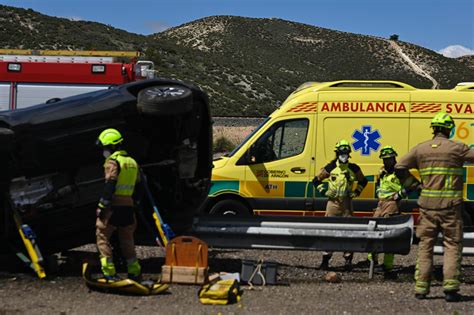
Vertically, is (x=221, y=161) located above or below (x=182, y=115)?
below

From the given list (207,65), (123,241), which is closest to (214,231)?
(123,241)

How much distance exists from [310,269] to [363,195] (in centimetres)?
232

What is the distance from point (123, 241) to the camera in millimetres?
7773

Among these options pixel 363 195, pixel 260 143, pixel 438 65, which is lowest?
pixel 363 195

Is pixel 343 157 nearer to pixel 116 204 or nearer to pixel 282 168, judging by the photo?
pixel 282 168

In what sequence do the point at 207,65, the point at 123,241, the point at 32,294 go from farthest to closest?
the point at 207,65 < the point at 123,241 < the point at 32,294

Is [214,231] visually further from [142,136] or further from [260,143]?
[260,143]

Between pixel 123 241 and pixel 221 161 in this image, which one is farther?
pixel 221 161

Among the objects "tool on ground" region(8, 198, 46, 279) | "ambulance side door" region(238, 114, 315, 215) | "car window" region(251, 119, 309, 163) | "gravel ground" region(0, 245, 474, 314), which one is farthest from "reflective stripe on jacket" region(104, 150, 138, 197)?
"car window" region(251, 119, 309, 163)

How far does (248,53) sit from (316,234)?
256ft

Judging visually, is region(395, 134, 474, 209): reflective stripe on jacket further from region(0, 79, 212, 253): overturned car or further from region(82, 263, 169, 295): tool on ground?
region(82, 263, 169, 295): tool on ground

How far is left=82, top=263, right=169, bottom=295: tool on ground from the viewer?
7.20m

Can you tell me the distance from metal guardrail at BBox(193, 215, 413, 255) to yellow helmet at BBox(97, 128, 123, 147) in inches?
69.3

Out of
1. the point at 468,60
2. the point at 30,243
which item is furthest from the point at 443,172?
the point at 468,60
